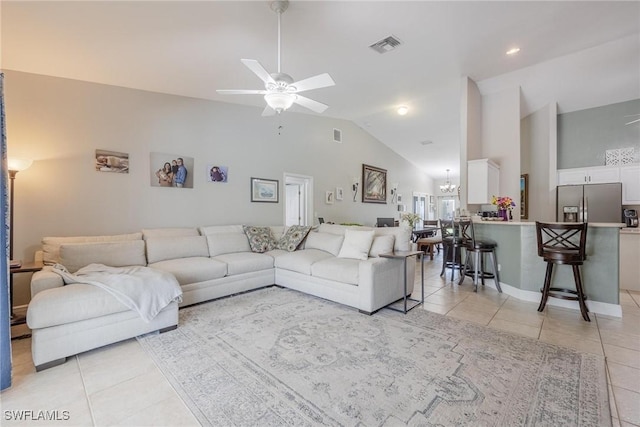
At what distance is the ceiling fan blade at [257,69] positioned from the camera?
227 cm

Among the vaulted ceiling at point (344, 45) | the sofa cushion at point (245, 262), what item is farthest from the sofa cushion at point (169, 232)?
the vaulted ceiling at point (344, 45)

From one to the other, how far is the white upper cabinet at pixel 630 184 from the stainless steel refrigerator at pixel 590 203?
0.24 metres

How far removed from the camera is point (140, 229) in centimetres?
384

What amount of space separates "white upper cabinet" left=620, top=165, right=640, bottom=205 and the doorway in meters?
5.88

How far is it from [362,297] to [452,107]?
5.08 meters

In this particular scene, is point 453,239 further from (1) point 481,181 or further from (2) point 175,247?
(2) point 175,247

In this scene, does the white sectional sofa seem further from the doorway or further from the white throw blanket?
the doorway

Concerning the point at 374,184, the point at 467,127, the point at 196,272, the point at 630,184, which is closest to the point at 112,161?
the point at 196,272

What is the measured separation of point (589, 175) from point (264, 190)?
6.34m

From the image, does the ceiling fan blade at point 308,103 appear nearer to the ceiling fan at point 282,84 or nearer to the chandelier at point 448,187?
the ceiling fan at point 282,84

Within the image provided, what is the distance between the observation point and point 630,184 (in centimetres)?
480

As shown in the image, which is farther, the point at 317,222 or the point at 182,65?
the point at 317,222

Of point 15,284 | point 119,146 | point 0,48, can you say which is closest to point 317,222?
point 119,146

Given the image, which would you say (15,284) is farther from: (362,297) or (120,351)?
(362,297)
